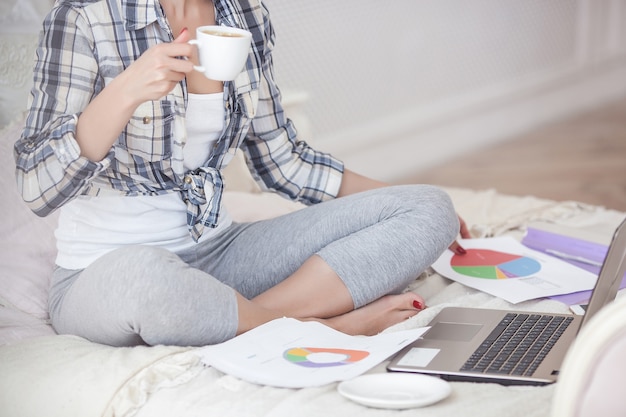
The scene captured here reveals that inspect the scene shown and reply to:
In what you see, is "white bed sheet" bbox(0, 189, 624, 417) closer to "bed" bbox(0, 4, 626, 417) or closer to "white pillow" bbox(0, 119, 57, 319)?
"bed" bbox(0, 4, 626, 417)

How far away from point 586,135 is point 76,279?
9.41 ft

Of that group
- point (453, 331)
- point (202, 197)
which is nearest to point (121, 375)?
point (202, 197)

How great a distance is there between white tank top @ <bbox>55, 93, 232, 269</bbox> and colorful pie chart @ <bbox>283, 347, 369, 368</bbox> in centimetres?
32

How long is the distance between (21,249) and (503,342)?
2.62 ft

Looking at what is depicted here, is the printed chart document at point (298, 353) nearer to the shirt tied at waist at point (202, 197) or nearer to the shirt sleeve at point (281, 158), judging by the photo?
the shirt tied at waist at point (202, 197)

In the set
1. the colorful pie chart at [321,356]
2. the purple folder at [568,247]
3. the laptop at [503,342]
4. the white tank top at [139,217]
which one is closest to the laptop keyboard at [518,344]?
the laptop at [503,342]

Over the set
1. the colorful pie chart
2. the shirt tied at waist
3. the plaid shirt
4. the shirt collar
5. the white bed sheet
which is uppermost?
the shirt collar

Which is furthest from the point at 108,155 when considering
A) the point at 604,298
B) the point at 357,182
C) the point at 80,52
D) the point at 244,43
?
the point at 604,298

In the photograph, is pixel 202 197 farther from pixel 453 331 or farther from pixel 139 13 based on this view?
pixel 453 331

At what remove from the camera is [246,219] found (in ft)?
5.50

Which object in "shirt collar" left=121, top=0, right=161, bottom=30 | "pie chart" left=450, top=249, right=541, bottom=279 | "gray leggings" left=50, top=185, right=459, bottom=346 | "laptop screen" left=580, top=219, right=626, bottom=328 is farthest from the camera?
"pie chart" left=450, top=249, right=541, bottom=279

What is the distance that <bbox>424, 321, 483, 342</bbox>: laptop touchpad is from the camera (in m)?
1.13

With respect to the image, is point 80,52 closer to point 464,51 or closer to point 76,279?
point 76,279

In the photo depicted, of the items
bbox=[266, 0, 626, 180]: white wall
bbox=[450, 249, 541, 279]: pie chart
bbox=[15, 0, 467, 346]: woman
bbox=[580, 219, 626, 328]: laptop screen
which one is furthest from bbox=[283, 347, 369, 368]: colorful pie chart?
bbox=[266, 0, 626, 180]: white wall
